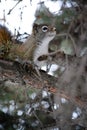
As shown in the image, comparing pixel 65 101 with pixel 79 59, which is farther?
pixel 65 101

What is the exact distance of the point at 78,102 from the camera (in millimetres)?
1774

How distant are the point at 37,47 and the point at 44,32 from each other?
78 millimetres

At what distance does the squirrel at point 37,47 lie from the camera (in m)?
1.75

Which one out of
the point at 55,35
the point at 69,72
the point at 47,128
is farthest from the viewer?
the point at 47,128

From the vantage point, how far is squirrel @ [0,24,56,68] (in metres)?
1.75

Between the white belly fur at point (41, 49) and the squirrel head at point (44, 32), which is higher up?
the squirrel head at point (44, 32)

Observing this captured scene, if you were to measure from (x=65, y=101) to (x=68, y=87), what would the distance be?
0.48 feet

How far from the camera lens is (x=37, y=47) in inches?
68.8

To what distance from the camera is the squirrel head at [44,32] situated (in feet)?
5.70

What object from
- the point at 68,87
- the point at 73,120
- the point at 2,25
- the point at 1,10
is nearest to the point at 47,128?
the point at 73,120

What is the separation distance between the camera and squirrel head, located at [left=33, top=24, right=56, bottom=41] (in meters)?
1.74

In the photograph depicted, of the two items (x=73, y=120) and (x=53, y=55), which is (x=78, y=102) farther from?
(x=53, y=55)

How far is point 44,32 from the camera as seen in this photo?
1740 mm

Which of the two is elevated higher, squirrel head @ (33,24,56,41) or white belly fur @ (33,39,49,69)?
squirrel head @ (33,24,56,41)
